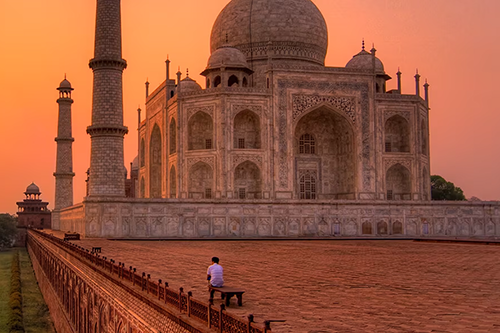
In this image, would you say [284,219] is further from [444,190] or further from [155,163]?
[444,190]

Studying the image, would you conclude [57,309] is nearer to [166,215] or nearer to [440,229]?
[166,215]

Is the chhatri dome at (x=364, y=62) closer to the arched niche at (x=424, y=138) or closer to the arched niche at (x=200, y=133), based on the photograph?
the arched niche at (x=424, y=138)

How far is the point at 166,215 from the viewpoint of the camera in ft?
80.4

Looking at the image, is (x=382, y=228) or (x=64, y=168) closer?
(x=382, y=228)

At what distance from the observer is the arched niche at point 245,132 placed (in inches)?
1200

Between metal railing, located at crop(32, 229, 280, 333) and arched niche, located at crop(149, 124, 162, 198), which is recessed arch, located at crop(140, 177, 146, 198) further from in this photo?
metal railing, located at crop(32, 229, 280, 333)

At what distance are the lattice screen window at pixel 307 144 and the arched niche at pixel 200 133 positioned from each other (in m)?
4.82

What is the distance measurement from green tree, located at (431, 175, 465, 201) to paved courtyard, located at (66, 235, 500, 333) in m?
38.5

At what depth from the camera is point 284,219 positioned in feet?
Answer: 83.9

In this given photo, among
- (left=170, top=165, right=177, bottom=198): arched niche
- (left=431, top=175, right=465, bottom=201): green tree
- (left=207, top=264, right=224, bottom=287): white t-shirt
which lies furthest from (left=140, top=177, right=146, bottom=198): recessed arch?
(left=207, top=264, right=224, bottom=287): white t-shirt

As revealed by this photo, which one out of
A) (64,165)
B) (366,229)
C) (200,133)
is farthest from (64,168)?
(366,229)

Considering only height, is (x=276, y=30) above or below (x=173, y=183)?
above

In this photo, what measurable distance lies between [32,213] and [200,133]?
33.8m

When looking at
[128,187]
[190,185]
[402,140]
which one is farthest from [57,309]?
[128,187]
